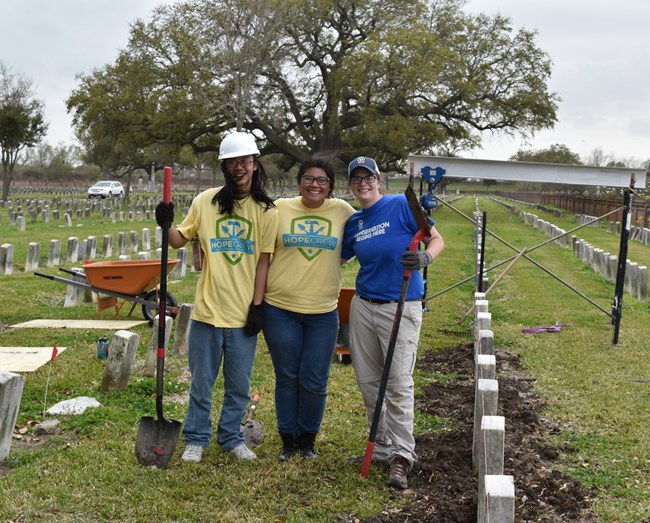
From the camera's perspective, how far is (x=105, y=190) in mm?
53688

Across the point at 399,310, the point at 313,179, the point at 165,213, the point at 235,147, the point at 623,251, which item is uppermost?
the point at 235,147

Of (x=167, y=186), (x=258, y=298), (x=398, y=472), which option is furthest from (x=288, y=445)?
(x=167, y=186)

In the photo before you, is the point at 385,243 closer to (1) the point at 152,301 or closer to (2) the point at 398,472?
(2) the point at 398,472

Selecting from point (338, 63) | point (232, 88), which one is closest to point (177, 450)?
point (232, 88)

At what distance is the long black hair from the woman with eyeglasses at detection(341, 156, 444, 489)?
57 centimetres

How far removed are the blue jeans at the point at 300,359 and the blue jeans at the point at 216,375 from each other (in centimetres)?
19

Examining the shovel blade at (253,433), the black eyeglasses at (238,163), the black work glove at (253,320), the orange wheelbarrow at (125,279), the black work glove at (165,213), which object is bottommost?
the shovel blade at (253,433)

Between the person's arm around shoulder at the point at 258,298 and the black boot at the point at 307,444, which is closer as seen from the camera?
the person's arm around shoulder at the point at 258,298

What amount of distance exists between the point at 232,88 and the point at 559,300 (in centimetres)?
2235

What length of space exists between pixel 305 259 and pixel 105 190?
50.9 m

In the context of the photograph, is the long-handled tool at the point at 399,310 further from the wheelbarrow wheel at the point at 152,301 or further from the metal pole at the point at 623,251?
the metal pole at the point at 623,251

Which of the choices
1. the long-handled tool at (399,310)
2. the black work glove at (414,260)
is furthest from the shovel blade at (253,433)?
the black work glove at (414,260)

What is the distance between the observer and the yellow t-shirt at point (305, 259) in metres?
5.12

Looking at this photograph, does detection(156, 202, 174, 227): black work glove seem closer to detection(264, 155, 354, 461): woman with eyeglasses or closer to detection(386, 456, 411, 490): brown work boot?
detection(264, 155, 354, 461): woman with eyeglasses
